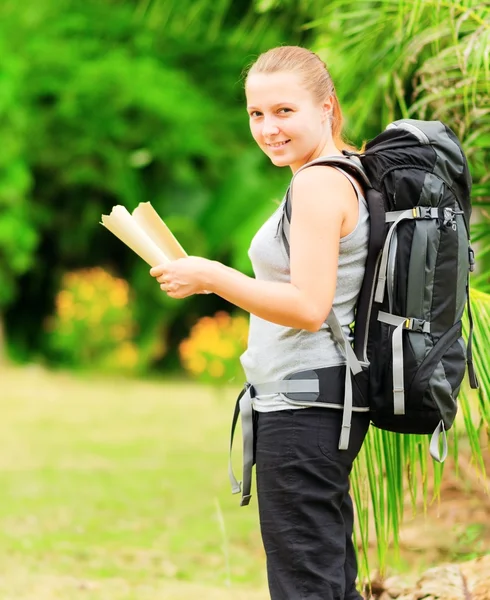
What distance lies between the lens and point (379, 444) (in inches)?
117

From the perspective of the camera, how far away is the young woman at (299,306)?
202 cm

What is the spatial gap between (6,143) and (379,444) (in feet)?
28.4

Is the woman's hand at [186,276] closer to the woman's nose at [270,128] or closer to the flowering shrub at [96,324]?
the woman's nose at [270,128]

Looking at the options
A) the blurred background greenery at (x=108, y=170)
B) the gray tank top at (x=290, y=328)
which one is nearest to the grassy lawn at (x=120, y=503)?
the gray tank top at (x=290, y=328)

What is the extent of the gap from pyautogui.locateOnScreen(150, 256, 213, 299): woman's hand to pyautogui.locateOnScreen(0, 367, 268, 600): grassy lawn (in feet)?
4.40

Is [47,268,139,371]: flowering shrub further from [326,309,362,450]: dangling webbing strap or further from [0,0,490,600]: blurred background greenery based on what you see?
[326,309,362,450]: dangling webbing strap

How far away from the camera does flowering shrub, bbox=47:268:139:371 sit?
11742mm

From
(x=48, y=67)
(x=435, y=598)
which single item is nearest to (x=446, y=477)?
(x=435, y=598)

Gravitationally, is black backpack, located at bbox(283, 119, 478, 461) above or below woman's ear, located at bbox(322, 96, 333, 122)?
below

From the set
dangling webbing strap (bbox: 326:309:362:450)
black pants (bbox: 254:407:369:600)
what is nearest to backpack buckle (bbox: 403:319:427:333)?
dangling webbing strap (bbox: 326:309:362:450)

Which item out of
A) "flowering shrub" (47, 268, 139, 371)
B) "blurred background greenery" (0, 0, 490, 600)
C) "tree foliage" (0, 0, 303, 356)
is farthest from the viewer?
"flowering shrub" (47, 268, 139, 371)

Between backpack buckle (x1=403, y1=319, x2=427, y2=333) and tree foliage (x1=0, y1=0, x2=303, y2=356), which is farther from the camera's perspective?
tree foliage (x1=0, y1=0, x2=303, y2=356)

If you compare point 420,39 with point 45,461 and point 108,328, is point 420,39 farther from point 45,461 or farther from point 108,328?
point 108,328

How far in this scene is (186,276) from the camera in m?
2.03
